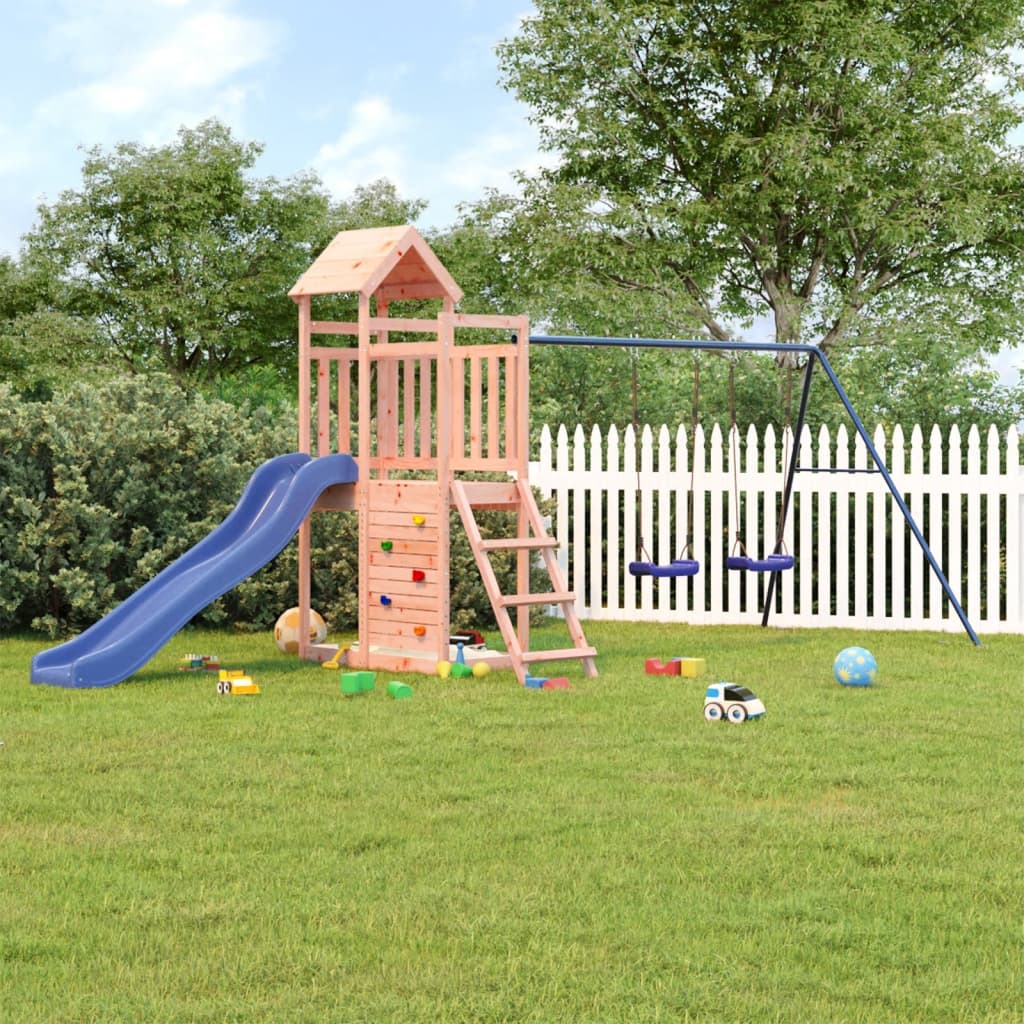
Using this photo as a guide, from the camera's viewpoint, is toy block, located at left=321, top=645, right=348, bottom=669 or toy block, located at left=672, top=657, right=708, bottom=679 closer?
toy block, located at left=672, top=657, right=708, bottom=679

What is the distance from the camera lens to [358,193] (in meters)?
40.0

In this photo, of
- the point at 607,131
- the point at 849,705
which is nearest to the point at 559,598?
the point at 849,705

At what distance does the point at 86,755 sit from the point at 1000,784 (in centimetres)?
389

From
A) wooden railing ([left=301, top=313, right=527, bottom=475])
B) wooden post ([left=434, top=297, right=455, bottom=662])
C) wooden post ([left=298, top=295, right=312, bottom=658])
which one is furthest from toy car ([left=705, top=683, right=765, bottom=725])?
wooden post ([left=298, top=295, right=312, bottom=658])

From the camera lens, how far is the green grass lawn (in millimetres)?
3781

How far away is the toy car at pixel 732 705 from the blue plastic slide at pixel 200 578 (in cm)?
303

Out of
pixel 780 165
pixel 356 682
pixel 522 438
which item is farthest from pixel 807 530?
pixel 780 165

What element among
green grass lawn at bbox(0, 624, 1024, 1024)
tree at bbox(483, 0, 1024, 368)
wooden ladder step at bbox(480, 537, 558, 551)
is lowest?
green grass lawn at bbox(0, 624, 1024, 1024)

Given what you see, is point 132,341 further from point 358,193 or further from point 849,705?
point 849,705

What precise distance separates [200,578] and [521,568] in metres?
2.08

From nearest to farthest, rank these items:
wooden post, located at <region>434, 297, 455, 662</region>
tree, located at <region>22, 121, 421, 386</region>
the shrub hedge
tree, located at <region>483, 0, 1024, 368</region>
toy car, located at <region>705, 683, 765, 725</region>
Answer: toy car, located at <region>705, 683, 765, 725</region> → wooden post, located at <region>434, 297, 455, 662</region> → the shrub hedge → tree, located at <region>483, 0, 1024, 368</region> → tree, located at <region>22, 121, 421, 386</region>

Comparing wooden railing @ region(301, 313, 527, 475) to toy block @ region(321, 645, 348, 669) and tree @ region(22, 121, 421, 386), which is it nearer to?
toy block @ region(321, 645, 348, 669)

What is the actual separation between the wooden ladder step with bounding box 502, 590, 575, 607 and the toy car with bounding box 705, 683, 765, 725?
164cm

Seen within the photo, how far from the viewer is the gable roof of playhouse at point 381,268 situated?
986 cm
